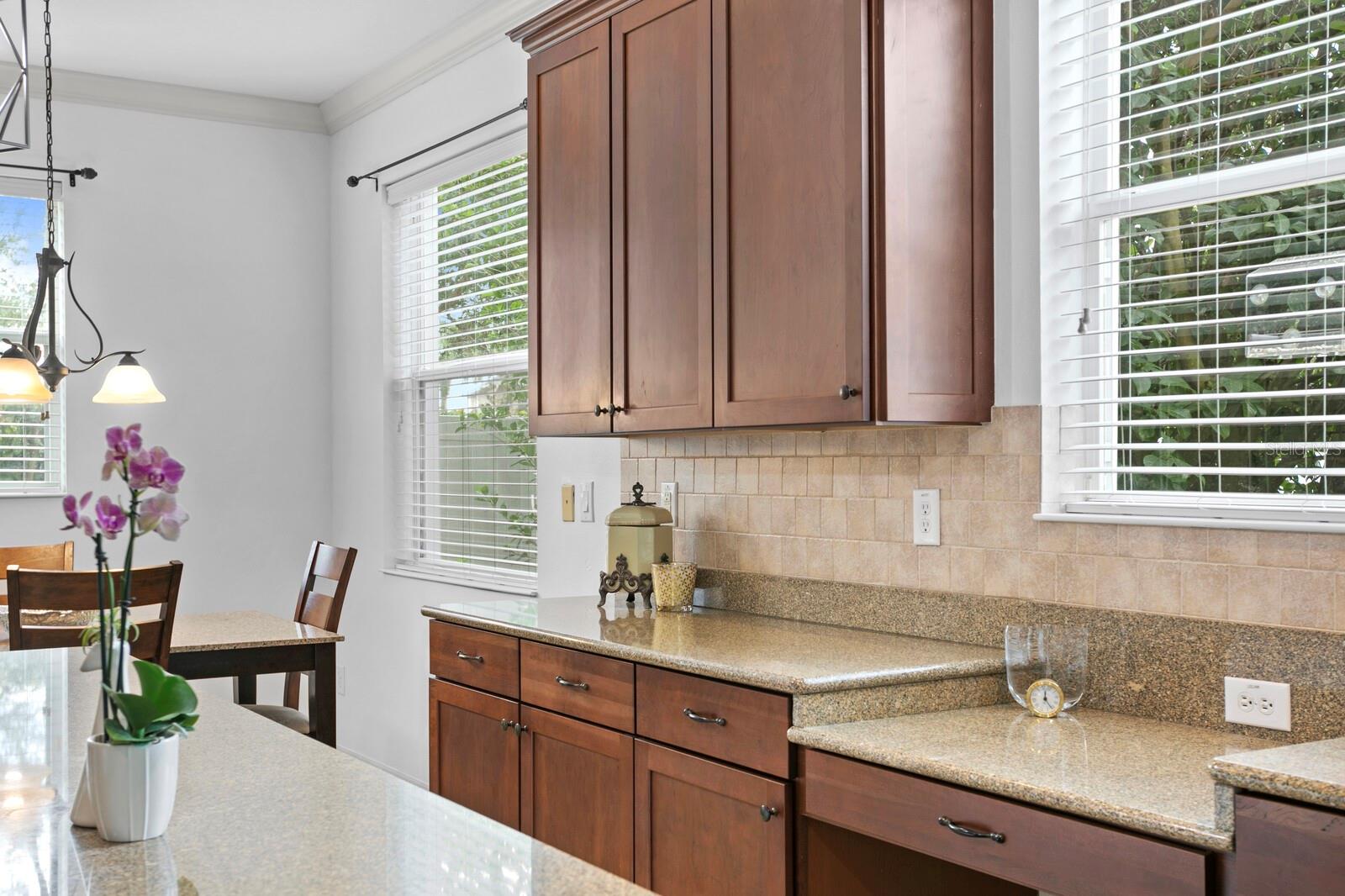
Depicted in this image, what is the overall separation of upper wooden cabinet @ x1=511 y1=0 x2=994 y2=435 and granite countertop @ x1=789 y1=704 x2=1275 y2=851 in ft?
1.96

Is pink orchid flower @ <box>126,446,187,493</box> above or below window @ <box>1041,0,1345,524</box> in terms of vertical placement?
below

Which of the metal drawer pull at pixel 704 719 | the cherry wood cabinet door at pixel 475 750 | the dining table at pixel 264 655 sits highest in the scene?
the metal drawer pull at pixel 704 719

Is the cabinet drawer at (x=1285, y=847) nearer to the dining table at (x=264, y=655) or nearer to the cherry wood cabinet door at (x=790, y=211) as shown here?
the cherry wood cabinet door at (x=790, y=211)

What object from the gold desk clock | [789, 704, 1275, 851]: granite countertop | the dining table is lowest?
the dining table

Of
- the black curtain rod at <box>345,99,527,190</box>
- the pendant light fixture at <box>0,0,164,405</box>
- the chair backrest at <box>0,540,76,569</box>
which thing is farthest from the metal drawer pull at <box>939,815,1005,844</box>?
the chair backrest at <box>0,540,76,569</box>

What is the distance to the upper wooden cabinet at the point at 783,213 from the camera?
2.31 m

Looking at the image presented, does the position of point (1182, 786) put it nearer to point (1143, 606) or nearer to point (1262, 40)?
point (1143, 606)

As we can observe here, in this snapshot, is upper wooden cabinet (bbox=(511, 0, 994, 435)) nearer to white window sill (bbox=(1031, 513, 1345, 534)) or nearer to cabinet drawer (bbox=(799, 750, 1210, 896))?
white window sill (bbox=(1031, 513, 1345, 534))

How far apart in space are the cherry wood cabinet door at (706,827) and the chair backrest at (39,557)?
109 inches

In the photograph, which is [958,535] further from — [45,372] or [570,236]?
[45,372]

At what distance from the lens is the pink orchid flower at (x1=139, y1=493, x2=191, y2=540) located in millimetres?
1115

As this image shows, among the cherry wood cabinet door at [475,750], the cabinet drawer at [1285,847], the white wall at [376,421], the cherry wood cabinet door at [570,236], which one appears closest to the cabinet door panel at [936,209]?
the cherry wood cabinet door at [570,236]

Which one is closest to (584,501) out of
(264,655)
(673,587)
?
(673,587)

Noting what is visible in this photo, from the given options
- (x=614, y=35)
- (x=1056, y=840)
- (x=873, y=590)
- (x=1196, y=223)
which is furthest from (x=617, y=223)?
(x=1056, y=840)
